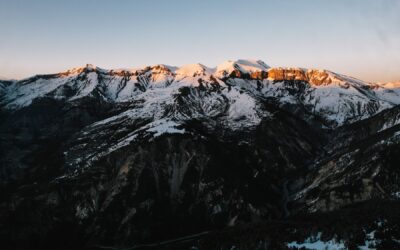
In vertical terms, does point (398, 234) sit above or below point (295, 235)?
above

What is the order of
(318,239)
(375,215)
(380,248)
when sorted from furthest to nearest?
(375,215)
(318,239)
(380,248)

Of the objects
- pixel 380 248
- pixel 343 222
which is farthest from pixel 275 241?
pixel 380 248

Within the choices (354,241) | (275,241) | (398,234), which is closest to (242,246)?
(275,241)

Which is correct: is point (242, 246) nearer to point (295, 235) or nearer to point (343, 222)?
point (295, 235)

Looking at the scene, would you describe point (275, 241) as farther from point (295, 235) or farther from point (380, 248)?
point (380, 248)

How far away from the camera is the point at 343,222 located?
19975 cm

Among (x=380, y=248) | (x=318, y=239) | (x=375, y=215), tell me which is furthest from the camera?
(x=375, y=215)

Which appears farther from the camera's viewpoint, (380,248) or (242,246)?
(242,246)

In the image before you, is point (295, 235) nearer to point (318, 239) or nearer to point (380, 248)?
point (318, 239)

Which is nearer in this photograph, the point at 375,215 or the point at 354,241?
the point at 354,241

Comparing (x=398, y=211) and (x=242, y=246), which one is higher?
(x=398, y=211)

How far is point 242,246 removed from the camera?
→ 19938cm

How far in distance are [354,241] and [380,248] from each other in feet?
33.1

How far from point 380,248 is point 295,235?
41.3 metres
